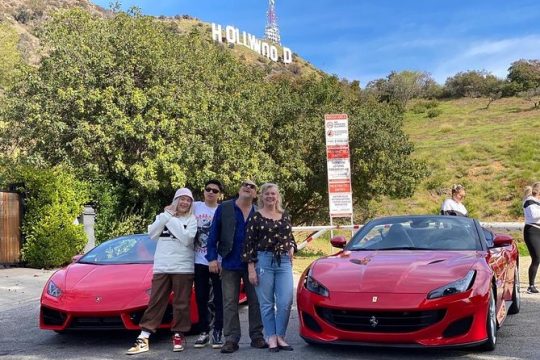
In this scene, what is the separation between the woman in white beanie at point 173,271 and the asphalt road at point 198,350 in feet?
1.11

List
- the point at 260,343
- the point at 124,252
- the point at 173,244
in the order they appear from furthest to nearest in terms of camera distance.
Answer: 1. the point at 124,252
2. the point at 173,244
3. the point at 260,343

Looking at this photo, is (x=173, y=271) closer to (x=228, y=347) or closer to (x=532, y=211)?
(x=228, y=347)

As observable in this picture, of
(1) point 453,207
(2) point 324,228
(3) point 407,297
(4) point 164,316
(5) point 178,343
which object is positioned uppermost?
(1) point 453,207

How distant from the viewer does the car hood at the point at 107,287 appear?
6.62 m

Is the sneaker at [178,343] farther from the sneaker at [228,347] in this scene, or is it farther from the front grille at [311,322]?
the front grille at [311,322]

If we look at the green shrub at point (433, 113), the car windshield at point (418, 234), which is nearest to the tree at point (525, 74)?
the green shrub at point (433, 113)

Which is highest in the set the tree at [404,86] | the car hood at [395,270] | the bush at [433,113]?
the tree at [404,86]

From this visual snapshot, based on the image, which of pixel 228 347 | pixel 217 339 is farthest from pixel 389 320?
pixel 217 339

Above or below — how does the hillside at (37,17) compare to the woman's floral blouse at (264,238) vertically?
above

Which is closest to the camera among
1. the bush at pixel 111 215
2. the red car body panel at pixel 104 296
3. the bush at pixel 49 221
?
the red car body panel at pixel 104 296

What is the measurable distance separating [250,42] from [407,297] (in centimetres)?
10330

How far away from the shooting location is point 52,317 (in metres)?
6.78

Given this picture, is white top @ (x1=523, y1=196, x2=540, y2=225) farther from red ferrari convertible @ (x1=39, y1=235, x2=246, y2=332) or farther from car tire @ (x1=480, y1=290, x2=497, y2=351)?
red ferrari convertible @ (x1=39, y1=235, x2=246, y2=332)

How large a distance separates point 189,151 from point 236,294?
13523 millimetres
